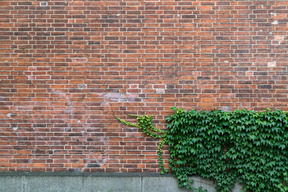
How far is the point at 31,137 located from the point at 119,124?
1.63m

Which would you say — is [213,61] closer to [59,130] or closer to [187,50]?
[187,50]

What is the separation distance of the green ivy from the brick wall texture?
0.25m

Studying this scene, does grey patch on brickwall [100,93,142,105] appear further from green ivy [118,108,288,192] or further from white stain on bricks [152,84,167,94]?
green ivy [118,108,288,192]

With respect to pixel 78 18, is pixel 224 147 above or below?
below

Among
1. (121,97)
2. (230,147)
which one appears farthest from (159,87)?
(230,147)

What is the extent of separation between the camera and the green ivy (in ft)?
15.0

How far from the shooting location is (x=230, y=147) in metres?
4.69

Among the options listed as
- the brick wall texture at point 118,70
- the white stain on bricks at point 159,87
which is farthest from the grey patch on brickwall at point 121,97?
the white stain on bricks at point 159,87

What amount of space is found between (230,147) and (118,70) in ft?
8.13

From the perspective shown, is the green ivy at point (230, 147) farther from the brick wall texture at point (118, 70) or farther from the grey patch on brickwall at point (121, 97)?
the grey patch on brickwall at point (121, 97)

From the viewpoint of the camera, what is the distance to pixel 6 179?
4.70m

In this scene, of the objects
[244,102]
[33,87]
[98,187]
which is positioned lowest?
[98,187]

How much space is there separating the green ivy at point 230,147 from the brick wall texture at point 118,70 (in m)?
0.25

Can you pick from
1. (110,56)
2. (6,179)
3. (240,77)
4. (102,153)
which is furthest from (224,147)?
(6,179)
